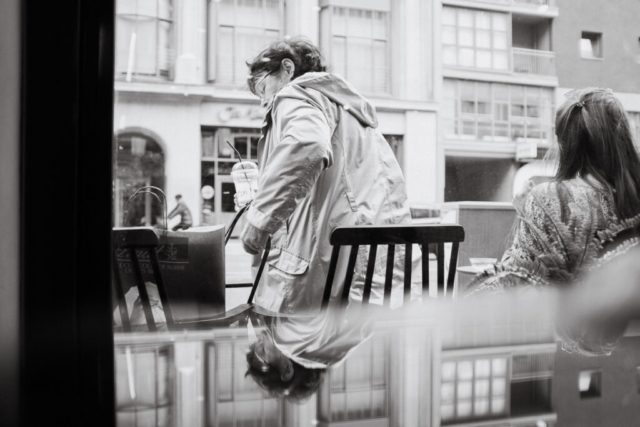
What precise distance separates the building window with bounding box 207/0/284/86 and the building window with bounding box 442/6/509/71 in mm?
307

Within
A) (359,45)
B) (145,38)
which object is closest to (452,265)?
(359,45)

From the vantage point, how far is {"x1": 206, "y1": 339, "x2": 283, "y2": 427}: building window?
1.86ft

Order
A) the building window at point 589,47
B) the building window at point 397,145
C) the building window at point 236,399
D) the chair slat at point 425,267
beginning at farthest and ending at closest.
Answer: the building window at point 397,145, the chair slat at point 425,267, the building window at point 589,47, the building window at point 236,399

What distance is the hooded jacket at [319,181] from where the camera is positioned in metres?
1.17

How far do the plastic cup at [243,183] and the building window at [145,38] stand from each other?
0.23m

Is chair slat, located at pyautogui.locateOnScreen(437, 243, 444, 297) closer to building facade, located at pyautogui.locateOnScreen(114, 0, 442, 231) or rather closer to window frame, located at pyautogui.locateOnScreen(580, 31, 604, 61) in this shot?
building facade, located at pyautogui.locateOnScreen(114, 0, 442, 231)

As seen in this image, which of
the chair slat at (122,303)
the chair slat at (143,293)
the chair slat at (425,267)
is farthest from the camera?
the chair slat at (425,267)

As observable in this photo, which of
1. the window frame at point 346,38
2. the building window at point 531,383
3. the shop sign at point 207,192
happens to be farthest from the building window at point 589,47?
the shop sign at point 207,192

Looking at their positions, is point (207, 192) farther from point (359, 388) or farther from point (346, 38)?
point (359, 388)

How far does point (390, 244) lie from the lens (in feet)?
3.67

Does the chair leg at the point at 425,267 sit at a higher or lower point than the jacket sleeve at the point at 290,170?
lower

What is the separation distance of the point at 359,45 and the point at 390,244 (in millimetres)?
386

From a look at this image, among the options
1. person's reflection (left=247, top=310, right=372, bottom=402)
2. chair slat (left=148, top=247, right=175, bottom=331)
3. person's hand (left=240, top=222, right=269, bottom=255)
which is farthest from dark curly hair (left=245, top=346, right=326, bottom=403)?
person's hand (left=240, top=222, right=269, bottom=255)

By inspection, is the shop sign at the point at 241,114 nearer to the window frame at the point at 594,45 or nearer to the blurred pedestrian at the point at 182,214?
the blurred pedestrian at the point at 182,214
